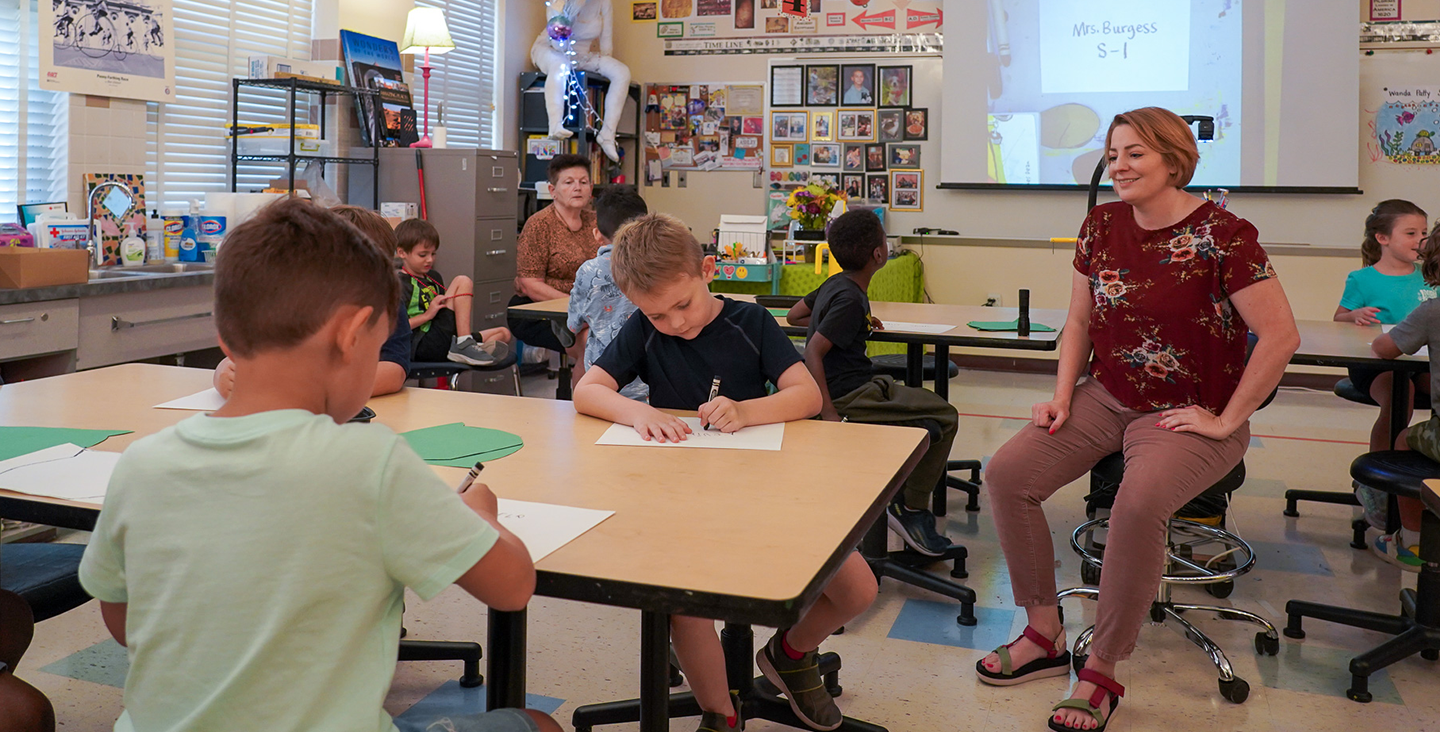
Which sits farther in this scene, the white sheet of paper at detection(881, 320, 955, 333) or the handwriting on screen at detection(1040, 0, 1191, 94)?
the handwriting on screen at detection(1040, 0, 1191, 94)

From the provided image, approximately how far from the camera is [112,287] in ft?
10.4

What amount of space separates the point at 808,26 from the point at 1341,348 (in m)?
4.51

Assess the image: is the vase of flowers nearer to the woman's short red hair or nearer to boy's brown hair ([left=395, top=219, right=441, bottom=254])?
boy's brown hair ([left=395, top=219, right=441, bottom=254])

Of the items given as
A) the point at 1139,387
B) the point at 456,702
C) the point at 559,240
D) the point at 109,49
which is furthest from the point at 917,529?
the point at 109,49

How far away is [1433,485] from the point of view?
5.59 feet

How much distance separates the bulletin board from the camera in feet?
22.9

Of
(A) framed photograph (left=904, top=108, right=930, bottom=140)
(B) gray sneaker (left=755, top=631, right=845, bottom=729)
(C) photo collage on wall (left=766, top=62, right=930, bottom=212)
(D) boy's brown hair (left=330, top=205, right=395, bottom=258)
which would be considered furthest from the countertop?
(A) framed photograph (left=904, top=108, right=930, bottom=140)

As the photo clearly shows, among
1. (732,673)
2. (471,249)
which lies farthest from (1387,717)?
(471,249)

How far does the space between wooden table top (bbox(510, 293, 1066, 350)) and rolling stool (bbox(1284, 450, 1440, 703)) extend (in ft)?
2.80

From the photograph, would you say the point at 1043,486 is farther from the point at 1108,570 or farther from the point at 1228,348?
the point at 1228,348

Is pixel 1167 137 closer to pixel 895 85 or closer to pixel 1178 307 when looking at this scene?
pixel 1178 307

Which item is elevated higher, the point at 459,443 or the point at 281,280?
the point at 281,280

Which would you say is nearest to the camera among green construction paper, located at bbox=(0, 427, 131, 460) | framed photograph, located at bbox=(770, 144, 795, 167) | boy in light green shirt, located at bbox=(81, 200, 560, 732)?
boy in light green shirt, located at bbox=(81, 200, 560, 732)

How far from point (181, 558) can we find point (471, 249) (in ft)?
14.5
